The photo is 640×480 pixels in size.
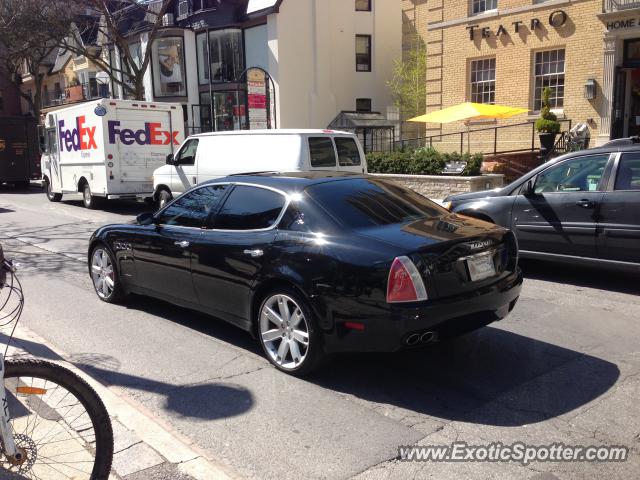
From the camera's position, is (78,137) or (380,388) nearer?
(380,388)

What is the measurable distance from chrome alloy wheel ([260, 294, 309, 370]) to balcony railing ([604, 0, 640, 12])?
53.7 feet

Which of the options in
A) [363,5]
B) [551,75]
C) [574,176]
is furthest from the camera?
[363,5]

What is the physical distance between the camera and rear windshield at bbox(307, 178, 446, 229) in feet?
15.7

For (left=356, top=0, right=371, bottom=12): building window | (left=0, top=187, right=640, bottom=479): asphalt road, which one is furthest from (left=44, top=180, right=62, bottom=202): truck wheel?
(left=356, top=0, right=371, bottom=12): building window

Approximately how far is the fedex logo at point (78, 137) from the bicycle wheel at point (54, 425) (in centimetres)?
1499

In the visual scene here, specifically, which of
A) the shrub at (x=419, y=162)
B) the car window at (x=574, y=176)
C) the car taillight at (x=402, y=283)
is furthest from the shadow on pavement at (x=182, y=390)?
the shrub at (x=419, y=162)

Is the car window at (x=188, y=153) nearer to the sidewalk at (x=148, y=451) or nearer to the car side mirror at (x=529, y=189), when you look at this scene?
the car side mirror at (x=529, y=189)

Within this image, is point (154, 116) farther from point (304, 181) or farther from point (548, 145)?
point (304, 181)

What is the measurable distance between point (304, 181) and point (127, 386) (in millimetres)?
2191

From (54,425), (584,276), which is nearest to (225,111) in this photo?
(584,276)

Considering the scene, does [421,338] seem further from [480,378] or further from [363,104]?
[363,104]

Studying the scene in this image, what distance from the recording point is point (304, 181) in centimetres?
516

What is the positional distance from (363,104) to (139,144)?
17.0 m

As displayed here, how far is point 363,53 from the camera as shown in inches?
1238
